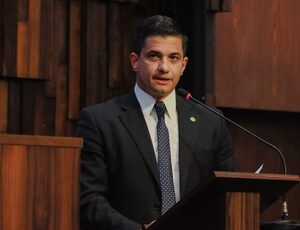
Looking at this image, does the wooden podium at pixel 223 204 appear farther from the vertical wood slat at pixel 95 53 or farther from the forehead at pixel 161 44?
the vertical wood slat at pixel 95 53

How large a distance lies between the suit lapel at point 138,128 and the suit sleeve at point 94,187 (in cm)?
7

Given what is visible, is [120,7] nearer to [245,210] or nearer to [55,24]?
[55,24]

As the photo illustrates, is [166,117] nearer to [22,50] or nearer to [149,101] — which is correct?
[149,101]

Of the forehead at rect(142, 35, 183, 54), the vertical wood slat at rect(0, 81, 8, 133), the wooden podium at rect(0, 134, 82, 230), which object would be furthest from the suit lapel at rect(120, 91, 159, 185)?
the vertical wood slat at rect(0, 81, 8, 133)

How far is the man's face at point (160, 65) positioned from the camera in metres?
1.99

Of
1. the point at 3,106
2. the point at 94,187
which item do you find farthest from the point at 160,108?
the point at 3,106

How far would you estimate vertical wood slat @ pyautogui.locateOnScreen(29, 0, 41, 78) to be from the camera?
2.55 meters

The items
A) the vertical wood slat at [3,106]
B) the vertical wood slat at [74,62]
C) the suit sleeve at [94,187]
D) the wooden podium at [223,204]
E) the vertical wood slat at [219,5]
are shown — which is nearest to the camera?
the wooden podium at [223,204]

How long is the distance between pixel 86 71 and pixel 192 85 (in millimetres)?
321

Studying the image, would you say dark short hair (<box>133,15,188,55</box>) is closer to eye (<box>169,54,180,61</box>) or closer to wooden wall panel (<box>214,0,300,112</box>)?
eye (<box>169,54,180,61</box>)

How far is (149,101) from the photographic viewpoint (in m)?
2.01

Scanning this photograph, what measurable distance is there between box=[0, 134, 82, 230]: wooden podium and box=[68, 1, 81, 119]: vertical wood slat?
985 mm

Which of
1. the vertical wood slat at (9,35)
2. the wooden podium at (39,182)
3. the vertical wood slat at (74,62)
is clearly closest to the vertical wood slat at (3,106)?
the vertical wood slat at (9,35)

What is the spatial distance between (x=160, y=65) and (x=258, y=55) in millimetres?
981
